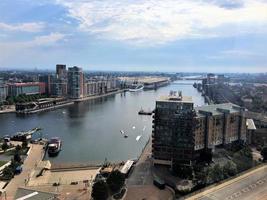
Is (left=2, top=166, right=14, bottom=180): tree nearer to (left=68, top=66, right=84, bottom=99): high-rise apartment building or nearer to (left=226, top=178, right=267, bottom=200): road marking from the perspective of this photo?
(left=226, top=178, right=267, bottom=200): road marking

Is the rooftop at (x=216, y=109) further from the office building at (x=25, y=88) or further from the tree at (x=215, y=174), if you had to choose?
the office building at (x=25, y=88)

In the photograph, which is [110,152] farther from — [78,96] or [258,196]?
[78,96]

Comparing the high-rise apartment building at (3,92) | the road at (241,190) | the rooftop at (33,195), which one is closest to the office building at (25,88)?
the high-rise apartment building at (3,92)

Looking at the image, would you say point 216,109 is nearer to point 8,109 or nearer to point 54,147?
point 54,147

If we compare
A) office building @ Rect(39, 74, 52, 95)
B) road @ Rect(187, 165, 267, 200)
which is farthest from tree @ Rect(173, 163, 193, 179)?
office building @ Rect(39, 74, 52, 95)

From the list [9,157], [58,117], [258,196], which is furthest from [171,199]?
[58,117]

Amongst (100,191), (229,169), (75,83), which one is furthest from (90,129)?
(75,83)
